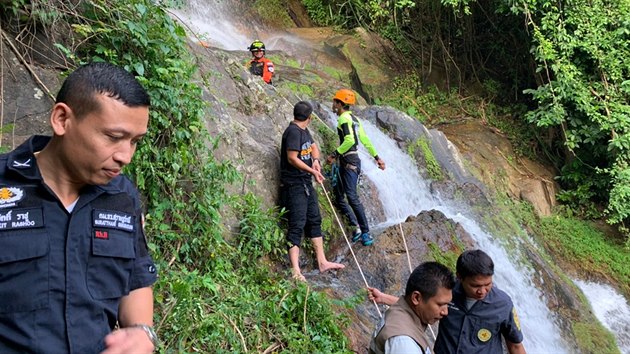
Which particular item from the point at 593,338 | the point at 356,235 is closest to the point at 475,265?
the point at 356,235

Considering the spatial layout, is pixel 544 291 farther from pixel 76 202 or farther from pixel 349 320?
pixel 76 202

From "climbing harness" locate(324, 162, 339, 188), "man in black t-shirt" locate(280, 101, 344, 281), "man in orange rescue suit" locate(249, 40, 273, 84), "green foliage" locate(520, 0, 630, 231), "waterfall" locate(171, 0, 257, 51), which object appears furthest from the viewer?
"waterfall" locate(171, 0, 257, 51)

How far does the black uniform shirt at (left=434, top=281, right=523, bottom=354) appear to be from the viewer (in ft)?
11.0

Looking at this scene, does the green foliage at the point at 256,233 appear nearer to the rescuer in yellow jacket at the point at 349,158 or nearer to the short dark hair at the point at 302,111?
the short dark hair at the point at 302,111

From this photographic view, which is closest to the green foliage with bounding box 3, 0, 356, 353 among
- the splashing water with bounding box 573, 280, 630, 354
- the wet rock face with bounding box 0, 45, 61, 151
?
the wet rock face with bounding box 0, 45, 61, 151

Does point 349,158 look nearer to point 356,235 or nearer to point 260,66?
point 356,235

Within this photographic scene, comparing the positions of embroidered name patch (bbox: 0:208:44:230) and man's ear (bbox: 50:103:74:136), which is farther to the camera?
man's ear (bbox: 50:103:74:136)

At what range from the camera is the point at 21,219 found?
151 centimetres

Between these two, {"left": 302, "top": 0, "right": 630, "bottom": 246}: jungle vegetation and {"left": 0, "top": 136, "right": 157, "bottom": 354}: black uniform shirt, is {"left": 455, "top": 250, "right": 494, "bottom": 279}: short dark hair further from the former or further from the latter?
{"left": 302, "top": 0, "right": 630, "bottom": 246}: jungle vegetation

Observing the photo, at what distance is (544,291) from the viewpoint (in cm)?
789

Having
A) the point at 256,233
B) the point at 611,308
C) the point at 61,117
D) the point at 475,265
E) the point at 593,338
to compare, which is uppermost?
the point at 61,117

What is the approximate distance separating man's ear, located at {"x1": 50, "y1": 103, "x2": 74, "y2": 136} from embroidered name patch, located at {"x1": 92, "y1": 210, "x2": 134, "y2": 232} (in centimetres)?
28

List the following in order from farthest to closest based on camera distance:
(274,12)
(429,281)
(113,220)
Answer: (274,12) → (429,281) → (113,220)

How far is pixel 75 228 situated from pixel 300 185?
4530 millimetres
